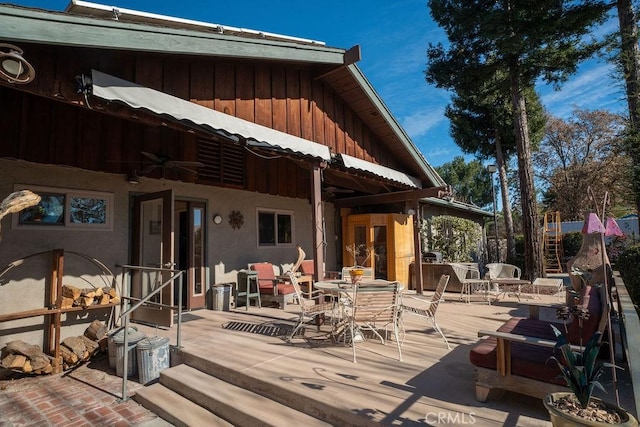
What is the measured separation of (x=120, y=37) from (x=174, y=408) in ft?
12.2

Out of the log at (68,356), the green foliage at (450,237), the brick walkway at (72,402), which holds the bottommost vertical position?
the brick walkway at (72,402)

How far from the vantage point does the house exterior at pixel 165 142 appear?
347cm

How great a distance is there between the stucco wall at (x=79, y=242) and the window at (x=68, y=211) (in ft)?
0.25

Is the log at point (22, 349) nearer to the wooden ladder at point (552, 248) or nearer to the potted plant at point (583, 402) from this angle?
the potted plant at point (583, 402)

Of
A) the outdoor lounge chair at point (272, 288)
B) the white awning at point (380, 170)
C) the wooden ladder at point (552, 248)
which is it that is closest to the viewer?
the white awning at point (380, 170)

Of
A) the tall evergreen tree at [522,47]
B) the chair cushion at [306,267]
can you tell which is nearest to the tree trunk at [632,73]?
the tall evergreen tree at [522,47]

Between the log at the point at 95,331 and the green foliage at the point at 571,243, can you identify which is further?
the green foliage at the point at 571,243

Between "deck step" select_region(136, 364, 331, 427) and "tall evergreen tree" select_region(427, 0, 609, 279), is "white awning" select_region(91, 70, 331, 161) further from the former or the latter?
"tall evergreen tree" select_region(427, 0, 609, 279)

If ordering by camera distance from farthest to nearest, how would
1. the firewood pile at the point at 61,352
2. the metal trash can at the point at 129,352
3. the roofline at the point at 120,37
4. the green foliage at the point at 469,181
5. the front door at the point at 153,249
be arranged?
the green foliage at the point at 469,181 < the front door at the point at 153,249 < the metal trash can at the point at 129,352 < the firewood pile at the point at 61,352 < the roofline at the point at 120,37

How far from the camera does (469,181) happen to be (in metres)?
33.0

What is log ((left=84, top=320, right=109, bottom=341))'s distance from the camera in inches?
197

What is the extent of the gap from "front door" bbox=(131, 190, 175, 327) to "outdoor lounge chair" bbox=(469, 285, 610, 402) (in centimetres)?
429

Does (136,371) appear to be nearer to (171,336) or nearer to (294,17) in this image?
(171,336)

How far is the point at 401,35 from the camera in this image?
11273mm
